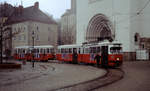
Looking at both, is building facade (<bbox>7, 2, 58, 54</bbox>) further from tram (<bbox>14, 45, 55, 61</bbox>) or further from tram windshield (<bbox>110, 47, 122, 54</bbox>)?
tram windshield (<bbox>110, 47, 122, 54</bbox>)

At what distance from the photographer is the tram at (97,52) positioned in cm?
2383

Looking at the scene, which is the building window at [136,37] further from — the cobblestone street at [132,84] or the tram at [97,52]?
the cobblestone street at [132,84]

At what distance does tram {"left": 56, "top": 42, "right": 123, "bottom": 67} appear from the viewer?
23.8 meters

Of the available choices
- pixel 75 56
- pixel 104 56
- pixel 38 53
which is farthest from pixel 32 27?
pixel 104 56

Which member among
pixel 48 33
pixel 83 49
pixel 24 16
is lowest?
pixel 83 49

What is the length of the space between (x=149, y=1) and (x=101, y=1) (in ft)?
31.3

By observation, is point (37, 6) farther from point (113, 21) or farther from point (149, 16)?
point (149, 16)

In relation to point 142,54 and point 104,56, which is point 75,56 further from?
point 142,54

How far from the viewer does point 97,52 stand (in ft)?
87.2

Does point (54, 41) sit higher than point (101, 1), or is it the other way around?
point (101, 1)

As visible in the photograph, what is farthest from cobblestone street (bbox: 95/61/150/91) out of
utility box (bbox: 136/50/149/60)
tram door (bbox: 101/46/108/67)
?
utility box (bbox: 136/50/149/60)

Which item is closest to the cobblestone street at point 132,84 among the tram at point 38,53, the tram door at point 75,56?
the tram door at point 75,56

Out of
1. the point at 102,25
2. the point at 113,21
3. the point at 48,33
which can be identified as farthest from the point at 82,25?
the point at 48,33

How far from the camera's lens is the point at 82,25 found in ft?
177
